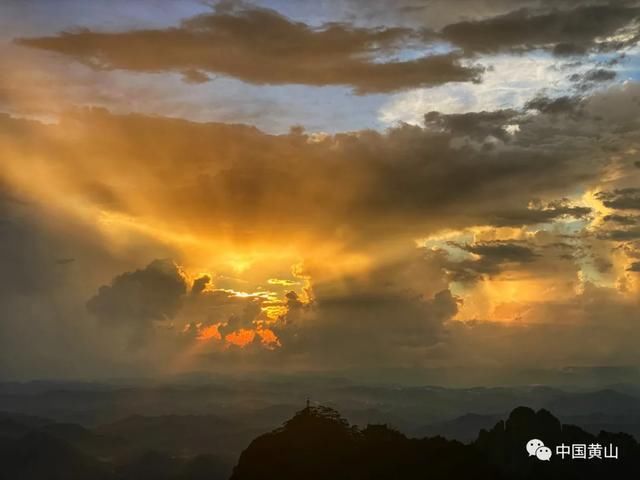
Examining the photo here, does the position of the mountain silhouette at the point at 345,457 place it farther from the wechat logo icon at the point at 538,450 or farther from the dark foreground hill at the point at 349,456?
the wechat logo icon at the point at 538,450

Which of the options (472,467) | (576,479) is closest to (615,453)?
(576,479)

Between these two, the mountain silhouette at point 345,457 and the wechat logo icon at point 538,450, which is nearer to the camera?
the mountain silhouette at point 345,457

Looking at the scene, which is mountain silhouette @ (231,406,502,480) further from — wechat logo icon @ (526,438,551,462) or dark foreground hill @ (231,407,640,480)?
wechat logo icon @ (526,438,551,462)

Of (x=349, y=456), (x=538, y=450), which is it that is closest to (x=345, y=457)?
(x=349, y=456)

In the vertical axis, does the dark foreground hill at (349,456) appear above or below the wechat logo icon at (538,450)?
below

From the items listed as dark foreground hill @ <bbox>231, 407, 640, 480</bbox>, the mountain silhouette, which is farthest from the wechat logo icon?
the mountain silhouette

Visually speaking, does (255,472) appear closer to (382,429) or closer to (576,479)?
(382,429)

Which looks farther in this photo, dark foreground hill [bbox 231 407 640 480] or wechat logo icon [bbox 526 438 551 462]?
wechat logo icon [bbox 526 438 551 462]

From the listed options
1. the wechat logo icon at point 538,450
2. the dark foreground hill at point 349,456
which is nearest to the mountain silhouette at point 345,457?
the dark foreground hill at point 349,456

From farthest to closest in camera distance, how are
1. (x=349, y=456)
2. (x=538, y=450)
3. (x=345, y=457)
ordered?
(x=538, y=450), (x=349, y=456), (x=345, y=457)

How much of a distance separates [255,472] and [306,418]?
19353 millimetres

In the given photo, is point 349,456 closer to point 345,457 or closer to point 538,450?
point 345,457

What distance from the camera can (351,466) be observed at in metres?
159

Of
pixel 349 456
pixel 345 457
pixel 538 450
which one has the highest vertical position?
pixel 538 450
